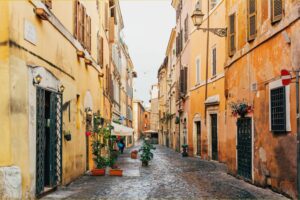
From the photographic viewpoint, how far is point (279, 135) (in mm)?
10758

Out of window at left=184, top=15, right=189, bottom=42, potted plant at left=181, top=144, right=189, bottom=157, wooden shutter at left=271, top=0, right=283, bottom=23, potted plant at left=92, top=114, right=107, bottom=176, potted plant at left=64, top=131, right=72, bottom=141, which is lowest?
potted plant at left=181, top=144, right=189, bottom=157

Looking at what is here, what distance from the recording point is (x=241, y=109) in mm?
13375

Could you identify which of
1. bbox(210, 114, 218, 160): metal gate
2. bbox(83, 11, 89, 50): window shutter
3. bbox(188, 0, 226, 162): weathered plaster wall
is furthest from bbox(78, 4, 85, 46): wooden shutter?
bbox(210, 114, 218, 160): metal gate

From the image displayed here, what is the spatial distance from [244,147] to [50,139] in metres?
6.01

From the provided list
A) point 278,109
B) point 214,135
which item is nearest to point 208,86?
point 214,135

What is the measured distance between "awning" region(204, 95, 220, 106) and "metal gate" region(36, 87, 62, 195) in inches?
478

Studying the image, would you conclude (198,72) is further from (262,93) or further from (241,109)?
(262,93)

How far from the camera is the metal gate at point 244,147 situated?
13312 mm

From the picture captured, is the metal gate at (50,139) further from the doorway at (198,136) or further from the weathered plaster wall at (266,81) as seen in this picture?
the doorway at (198,136)

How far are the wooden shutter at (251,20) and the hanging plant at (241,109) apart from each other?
192cm

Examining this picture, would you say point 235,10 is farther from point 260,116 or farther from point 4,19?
point 4,19

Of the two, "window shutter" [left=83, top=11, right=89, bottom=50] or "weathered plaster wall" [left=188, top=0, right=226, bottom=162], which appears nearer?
"window shutter" [left=83, top=11, right=89, bottom=50]

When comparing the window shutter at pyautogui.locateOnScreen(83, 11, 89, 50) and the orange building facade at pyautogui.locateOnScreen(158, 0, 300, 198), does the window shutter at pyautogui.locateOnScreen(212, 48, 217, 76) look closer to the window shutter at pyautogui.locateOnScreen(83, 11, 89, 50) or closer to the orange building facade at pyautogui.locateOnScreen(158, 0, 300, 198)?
the orange building facade at pyautogui.locateOnScreen(158, 0, 300, 198)

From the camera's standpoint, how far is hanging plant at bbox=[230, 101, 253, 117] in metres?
13.1
